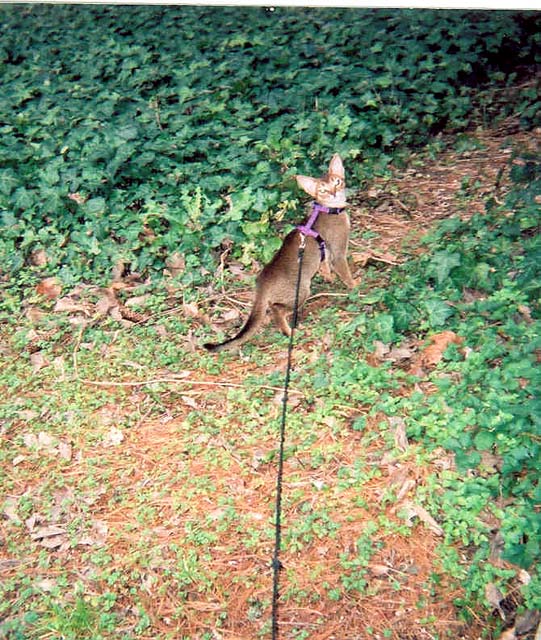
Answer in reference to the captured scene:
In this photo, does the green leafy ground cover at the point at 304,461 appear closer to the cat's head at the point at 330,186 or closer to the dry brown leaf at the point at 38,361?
the dry brown leaf at the point at 38,361

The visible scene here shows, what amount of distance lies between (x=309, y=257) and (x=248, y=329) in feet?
1.05

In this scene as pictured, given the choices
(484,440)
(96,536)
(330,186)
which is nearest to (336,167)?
(330,186)

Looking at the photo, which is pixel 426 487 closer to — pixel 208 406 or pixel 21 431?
pixel 208 406

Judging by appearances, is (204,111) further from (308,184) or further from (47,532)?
(47,532)

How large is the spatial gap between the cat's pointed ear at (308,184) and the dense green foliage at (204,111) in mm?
93

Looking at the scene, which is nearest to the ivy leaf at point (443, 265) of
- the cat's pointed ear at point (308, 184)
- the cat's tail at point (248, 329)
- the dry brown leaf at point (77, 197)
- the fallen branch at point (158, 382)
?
the cat's pointed ear at point (308, 184)

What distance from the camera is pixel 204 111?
277 cm

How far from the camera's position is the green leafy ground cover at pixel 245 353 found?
1.89m

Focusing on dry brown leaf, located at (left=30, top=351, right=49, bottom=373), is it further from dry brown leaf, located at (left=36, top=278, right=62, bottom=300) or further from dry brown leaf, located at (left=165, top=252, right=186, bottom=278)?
dry brown leaf, located at (left=165, top=252, right=186, bottom=278)

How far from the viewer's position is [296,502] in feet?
6.63

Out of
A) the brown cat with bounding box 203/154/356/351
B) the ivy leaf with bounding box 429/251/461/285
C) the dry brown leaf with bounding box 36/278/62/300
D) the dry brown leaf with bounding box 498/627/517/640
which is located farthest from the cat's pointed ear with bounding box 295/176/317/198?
the dry brown leaf with bounding box 498/627/517/640

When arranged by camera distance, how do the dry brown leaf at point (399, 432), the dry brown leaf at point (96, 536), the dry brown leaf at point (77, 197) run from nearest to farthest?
the dry brown leaf at point (96, 536) < the dry brown leaf at point (399, 432) < the dry brown leaf at point (77, 197)

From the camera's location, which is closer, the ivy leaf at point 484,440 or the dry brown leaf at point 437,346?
the ivy leaf at point 484,440

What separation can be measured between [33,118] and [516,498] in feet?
6.99
